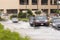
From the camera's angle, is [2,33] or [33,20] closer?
[2,33]

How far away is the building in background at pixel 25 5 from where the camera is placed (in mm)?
70938

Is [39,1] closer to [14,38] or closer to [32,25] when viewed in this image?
[32,25]

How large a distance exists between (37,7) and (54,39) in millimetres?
54880

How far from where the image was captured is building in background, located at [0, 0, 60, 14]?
7094 cm

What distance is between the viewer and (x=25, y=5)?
7262 cm

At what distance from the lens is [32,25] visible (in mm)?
31719

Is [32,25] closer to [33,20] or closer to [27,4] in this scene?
[33,20]

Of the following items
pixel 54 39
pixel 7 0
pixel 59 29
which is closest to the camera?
pixel 54 39

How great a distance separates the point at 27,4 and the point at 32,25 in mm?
42122

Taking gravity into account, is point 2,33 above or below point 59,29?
above

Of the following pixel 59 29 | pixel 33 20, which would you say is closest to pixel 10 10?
pixel 33 20

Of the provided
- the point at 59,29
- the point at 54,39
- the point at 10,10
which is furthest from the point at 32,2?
the point at 54,39

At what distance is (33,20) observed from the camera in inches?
1257

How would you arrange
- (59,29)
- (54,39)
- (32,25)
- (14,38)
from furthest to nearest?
(32,25)
(59,29)
(54,39)
(14,38)
